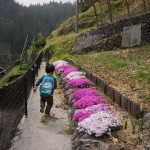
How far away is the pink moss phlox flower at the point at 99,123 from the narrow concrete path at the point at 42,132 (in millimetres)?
633

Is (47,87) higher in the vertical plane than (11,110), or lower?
higher

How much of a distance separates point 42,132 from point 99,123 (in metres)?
1.81

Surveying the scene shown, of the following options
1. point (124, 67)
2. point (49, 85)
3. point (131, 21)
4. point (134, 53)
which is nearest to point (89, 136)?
point (49, 85)

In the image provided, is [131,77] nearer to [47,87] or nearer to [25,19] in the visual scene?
[47,87]

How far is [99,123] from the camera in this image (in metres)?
7.85

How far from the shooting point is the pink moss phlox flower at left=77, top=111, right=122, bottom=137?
7.60 metres

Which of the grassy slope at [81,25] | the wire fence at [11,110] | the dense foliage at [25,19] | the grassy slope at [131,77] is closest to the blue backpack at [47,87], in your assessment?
the wire fence at [11,110]

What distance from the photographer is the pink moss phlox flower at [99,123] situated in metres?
7.60

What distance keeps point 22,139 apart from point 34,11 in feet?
523

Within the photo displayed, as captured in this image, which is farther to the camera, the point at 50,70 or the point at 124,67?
the point at 124,67

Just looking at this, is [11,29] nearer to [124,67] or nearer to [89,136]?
[124,67]

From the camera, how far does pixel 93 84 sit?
13.8 m

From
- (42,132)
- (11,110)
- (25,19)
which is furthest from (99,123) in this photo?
(25,19)

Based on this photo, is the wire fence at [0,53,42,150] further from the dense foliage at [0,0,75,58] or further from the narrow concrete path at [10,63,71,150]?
the dense foliage at [0,0,75,58]
